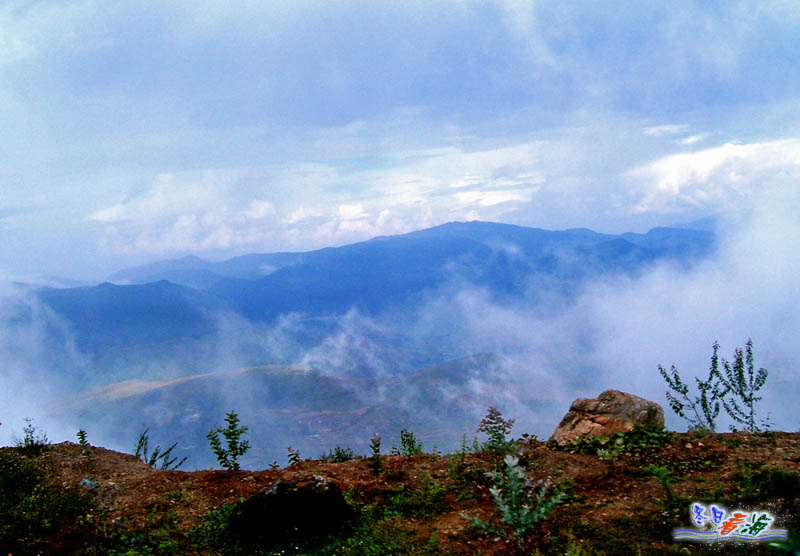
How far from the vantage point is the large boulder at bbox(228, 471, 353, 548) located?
646 cm

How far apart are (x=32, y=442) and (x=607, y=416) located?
1180cm

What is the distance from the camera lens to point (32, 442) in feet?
33.6

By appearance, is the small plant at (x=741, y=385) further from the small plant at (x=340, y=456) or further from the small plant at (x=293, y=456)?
the small plant at (x=293, y=456)

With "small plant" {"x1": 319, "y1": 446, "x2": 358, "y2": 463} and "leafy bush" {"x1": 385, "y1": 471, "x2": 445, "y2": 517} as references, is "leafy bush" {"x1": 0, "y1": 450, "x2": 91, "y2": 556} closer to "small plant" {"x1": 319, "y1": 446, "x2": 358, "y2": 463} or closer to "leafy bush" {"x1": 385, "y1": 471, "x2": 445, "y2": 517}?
"leafy bush" {"x1": 385, "y1": 471, "x2": 445, "y2": 517}

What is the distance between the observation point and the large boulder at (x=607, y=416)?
9820 mm

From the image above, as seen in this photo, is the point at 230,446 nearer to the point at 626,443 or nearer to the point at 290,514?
the point at 290,514

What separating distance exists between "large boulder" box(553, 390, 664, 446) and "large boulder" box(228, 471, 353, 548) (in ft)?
16.1

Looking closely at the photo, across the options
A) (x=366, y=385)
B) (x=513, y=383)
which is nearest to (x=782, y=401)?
(x=513, y=383)

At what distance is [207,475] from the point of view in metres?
8.79

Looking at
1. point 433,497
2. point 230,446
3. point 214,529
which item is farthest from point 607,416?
point 214,529

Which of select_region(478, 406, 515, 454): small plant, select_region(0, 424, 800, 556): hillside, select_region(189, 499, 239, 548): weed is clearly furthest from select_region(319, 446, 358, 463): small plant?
select_region(478, 406, 515, 454): small plant

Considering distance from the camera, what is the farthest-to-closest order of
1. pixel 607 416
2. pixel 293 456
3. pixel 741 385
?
pixel 741 385
pixel 607 416
pixel 293 456

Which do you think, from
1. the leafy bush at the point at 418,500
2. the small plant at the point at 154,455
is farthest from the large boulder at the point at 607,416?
the small plant at the point at 154,455

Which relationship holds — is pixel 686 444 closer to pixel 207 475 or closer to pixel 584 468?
pixel 584 468
